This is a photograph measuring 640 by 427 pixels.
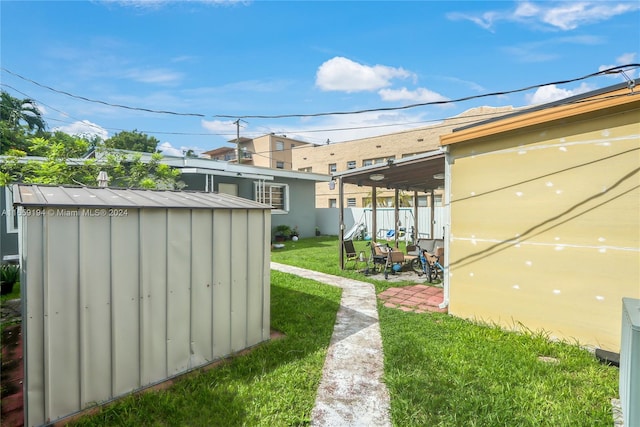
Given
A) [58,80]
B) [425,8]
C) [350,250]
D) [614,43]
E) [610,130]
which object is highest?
[425,8]

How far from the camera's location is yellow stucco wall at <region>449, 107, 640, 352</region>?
12.2 feet

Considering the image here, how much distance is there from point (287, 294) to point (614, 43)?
7449 millimetres

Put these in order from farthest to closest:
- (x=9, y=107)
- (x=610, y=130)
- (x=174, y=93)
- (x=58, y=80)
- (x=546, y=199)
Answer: (x=9, y=107) < (x=174, y=93) < (x=58, y=80) < (x=546, y=199) < (x=610, y=130)

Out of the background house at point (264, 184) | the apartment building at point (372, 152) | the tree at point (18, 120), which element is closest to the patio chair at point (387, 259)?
the background house at point (264, 184)

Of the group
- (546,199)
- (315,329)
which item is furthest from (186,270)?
(546,199)

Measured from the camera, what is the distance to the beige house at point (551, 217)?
3709mm

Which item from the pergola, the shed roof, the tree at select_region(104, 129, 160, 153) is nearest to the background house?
the pergola

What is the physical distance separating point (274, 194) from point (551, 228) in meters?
12.8

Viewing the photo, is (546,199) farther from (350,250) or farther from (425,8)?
(350,250)

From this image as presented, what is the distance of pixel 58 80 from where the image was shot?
871cm

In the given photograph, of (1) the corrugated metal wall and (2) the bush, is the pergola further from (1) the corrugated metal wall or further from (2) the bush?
(2) the bush

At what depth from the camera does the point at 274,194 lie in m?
15.7

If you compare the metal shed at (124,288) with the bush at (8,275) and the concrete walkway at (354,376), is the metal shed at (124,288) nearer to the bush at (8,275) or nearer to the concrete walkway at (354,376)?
the concrete walkway at (354,376)

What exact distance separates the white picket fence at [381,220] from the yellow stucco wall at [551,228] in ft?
35.9
